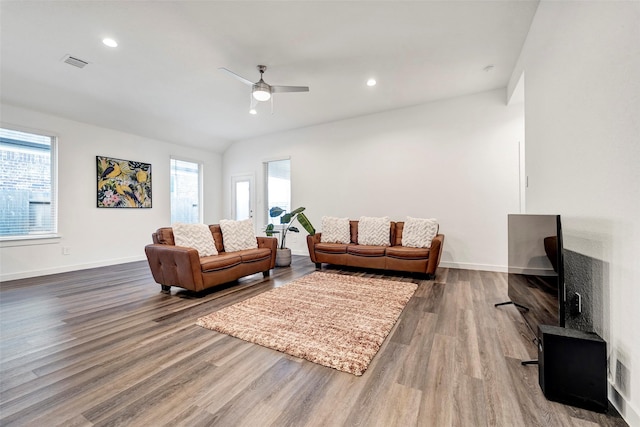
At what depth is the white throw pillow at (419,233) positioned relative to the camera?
14.1 ft

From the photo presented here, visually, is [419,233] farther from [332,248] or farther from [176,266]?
[176,266]

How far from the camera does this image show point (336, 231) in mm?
5074

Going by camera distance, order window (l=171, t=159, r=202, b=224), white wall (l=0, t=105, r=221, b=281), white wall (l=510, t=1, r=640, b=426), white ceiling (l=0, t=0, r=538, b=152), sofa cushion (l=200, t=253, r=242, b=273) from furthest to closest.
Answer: window (l=171, t=159, r=202, b=224), white wall (l=0, t=105, r=221, b=281), sofa cushion (l=200, t=253, r=242, b=273), white ceiling (l=0, t=0, r=538, b=152), white wall (l=510, t=1, r=640, b=426)

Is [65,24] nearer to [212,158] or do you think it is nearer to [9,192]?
[9,192]

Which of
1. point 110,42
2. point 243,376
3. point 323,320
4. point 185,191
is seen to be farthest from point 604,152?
point 185,191

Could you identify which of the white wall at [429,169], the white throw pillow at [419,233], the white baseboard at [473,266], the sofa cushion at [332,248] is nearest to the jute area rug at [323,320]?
the white throw pillow at [419,233]

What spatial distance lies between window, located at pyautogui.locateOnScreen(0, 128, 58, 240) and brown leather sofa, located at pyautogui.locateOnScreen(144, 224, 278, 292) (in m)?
2.67

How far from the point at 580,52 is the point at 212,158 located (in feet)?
25.1

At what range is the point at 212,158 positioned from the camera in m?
7.55

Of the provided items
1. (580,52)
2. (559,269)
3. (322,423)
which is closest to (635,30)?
(580,52)

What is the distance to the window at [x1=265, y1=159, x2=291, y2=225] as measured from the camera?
266 inches

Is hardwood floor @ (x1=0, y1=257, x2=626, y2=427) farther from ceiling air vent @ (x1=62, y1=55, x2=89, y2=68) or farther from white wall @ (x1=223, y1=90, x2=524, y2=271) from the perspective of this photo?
ceiling air vent @ (x1=62, y1=55, x2=89, y2=68)

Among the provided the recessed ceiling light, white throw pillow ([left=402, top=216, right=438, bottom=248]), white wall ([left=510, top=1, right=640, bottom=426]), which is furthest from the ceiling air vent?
white throw pillow ([left=402, top=216, right=438, bottom=248])

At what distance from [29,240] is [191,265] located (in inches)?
137
